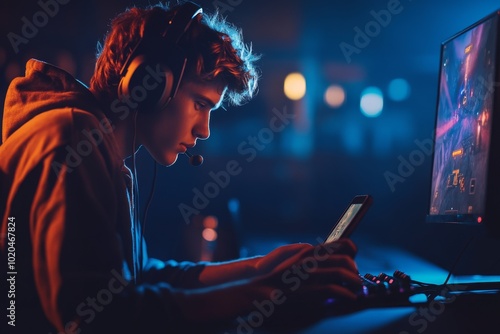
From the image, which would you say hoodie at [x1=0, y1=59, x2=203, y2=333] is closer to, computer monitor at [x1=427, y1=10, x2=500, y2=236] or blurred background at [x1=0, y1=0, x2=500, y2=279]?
computer monitor at [x1=427, y1=10, x2=500, y2=236]

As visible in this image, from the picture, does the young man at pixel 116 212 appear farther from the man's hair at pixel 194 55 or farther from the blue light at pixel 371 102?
the blue light at pixel 371 102

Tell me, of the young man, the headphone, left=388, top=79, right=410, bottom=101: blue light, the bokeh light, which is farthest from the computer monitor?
the bokeh light

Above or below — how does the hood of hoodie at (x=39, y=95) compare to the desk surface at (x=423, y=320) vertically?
above

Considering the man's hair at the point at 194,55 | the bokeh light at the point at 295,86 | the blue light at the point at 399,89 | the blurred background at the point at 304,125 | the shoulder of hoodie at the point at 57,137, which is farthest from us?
the bokeh light at the point at 295,86

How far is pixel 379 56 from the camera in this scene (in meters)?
2.31

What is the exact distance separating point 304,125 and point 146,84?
4.63ft

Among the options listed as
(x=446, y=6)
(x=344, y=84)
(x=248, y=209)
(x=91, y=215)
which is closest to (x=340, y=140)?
(x=344, y=84)

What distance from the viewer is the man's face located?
1343 millimetres

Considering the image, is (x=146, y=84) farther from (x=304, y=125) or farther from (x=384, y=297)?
(x=304, y=125)

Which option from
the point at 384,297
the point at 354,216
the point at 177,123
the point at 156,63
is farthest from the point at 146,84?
the point at 384,297

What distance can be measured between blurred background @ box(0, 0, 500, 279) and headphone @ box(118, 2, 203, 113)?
896 millimetres

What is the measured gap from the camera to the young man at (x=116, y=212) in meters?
0.77

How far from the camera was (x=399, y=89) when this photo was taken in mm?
2318

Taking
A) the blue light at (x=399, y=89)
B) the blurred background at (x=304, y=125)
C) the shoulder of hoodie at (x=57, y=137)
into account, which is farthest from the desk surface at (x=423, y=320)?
the blue light at (x=399, y=89)
